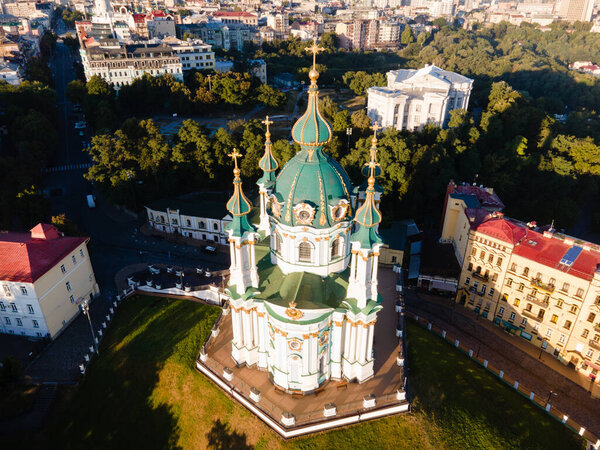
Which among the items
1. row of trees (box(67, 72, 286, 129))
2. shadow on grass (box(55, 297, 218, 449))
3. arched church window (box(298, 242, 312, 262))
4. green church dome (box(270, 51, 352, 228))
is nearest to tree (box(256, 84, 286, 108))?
row of trees (box(67, 72, 286, 129))

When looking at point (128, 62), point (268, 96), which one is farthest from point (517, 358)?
point (128, 62)

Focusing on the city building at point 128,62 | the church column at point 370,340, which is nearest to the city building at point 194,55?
the city building at point 128,62

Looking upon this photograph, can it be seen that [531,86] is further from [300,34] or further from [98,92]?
[98,92]

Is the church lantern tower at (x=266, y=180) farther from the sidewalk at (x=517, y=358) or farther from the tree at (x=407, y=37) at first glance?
the tree at (x=407, y=37)

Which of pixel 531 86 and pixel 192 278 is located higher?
pixel 531 86

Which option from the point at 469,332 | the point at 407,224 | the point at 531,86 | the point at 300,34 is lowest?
the point at 469,332

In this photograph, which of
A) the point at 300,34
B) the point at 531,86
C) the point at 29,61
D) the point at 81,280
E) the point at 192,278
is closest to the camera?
the point at 81,280

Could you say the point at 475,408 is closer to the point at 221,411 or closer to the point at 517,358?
the point at 517,358

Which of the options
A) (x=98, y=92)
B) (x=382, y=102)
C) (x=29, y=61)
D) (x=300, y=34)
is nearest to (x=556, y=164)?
(x=382, y=102)
